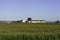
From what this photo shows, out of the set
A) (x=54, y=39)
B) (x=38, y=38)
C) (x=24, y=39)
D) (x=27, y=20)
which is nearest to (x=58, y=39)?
(x=54, y=39)

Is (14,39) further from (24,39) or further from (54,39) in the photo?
A: (54,39)

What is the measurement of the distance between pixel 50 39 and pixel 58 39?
848mm

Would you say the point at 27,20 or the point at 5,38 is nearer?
the point at 5,38

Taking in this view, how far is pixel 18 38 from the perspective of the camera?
2298 cm

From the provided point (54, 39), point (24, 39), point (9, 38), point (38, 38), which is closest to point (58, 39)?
point (54, 39)

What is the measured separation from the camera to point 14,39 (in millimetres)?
22422

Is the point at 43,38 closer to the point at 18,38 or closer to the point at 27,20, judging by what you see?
the point at 18,38

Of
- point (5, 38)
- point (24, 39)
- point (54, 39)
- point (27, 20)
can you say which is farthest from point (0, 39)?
point (27, 20)

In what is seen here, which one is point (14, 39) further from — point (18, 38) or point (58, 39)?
point (58, 39)

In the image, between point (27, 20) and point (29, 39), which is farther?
point (27, 20)

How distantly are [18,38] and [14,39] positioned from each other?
690 mm

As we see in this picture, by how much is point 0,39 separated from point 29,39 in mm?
3057

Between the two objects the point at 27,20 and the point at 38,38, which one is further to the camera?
the point at 27,20

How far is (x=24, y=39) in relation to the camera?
22.5 meters
